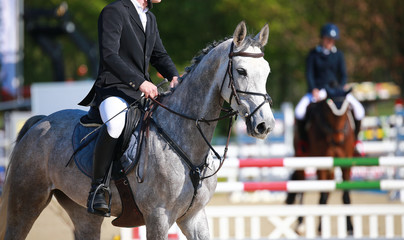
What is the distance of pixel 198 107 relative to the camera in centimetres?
457

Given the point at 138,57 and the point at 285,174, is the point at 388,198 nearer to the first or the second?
the point at 285,174

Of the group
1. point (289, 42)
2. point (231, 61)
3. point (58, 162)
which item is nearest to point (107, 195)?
point (58, 162)

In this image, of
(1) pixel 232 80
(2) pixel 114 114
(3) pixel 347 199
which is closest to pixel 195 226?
(2) pixel 114 114

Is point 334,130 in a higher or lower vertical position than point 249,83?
lower

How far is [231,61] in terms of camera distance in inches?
168

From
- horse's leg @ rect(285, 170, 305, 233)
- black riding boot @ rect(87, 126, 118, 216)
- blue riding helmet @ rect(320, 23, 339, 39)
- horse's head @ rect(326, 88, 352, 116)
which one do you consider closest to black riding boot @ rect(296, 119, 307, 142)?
horse's leg @ rect(285, 170, 305, 233)

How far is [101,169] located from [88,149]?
362 millimetres

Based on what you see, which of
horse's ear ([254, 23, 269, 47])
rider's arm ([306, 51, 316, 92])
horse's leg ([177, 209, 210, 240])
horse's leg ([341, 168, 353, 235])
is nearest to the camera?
horse's ear ([254, 23, 269, 47])

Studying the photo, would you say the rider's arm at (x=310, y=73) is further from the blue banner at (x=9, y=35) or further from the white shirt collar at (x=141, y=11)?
the blue banner at (x=9, y=35)

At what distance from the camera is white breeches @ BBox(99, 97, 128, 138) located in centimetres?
456

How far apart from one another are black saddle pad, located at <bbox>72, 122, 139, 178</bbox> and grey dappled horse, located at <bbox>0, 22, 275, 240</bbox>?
0.09 m

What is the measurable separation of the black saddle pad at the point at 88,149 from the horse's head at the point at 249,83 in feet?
2.79

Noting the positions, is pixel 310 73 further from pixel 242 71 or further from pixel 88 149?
pixel 242 71

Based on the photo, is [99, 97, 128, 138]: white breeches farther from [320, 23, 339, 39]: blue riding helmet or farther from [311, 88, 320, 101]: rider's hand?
[320, 23, 339, 39]: blue riding helmet
